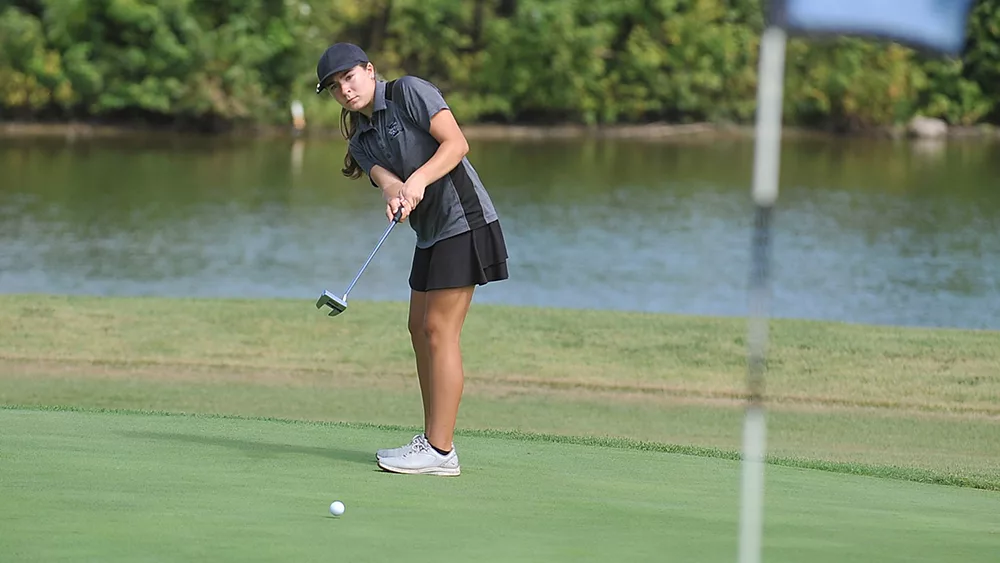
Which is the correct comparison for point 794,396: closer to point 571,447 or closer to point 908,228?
point 571,447

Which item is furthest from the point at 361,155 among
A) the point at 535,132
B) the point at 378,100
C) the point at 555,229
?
the point at 535,132

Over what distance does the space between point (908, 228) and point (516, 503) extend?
24250 millimetres

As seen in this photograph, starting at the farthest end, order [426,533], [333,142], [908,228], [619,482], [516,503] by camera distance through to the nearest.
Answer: [333,142] < [908,228] < [619,482] < [516,503] < [426,533]

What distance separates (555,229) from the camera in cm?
2717

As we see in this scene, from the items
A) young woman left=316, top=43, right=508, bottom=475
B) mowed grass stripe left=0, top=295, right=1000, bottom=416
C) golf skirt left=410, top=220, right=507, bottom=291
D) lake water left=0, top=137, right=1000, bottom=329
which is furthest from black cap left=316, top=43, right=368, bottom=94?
lake water left=0, top=137, right=1000, bottom=329

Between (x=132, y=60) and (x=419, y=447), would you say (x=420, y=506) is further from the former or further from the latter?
(x=132, y=60)

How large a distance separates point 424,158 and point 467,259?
1.24 feet

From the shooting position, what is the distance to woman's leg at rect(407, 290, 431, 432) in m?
5.97

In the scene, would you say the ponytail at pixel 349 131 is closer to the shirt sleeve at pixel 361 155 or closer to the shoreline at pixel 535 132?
the shirt sleeve at pixel 361 155

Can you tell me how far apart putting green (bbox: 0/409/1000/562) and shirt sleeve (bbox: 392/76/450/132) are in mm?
1174

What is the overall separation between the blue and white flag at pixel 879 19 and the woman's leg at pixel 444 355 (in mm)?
2698

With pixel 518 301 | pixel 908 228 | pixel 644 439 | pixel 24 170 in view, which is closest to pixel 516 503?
pixel 644 439

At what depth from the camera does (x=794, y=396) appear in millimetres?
10734

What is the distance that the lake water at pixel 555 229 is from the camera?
20.1 m
